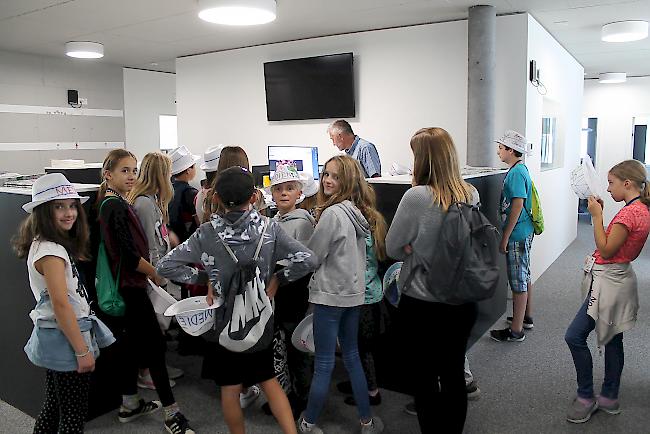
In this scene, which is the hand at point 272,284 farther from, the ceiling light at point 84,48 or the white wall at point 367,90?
the ceiling light at point 84,48

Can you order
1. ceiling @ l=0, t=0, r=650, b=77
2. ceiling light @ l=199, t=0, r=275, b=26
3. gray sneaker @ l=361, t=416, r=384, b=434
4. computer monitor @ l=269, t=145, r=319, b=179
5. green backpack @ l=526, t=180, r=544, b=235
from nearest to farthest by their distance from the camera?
gray sneaker @ l=361, t=416, r=384, b=434 → green backpack @ l=526, t=180, r=544, b=235 → ceiling light @ l=199, t=0, r=275, b=26 → ceiling @ l=0, t=0, r=650, b=77 → computer monitor @ l=269, t=145, r=319, b=179

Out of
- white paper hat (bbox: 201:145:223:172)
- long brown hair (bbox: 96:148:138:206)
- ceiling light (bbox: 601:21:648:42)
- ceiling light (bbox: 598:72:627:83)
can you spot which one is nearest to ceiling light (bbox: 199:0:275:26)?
white paper hat (bbox: 201:145:223:172)

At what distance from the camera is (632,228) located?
2455 millimetres

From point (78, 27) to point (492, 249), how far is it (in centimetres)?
509

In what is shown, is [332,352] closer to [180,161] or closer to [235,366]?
[235,366]

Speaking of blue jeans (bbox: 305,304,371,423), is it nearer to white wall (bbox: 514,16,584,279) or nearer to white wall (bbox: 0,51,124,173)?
white wall (bbox: 514,16,584,279)

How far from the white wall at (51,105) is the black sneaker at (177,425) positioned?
5.85 m

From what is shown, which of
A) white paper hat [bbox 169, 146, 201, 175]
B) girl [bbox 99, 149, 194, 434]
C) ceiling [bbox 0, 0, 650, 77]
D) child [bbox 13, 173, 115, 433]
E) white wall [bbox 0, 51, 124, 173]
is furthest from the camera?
white wall [bbox 0, 51, 124, 173]

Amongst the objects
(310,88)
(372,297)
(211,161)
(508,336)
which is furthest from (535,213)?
(310,88)

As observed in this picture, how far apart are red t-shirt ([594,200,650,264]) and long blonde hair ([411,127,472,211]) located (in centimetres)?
84

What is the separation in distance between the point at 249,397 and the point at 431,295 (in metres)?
1.29

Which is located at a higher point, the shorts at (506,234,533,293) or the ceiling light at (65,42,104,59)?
the ceiling light at (65,42,104,59)

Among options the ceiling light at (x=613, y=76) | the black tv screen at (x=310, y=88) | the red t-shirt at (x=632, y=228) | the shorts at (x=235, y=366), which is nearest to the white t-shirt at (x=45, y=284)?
the shorts at (x=235, y=366)

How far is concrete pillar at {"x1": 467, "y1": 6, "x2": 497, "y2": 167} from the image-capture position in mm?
4633
